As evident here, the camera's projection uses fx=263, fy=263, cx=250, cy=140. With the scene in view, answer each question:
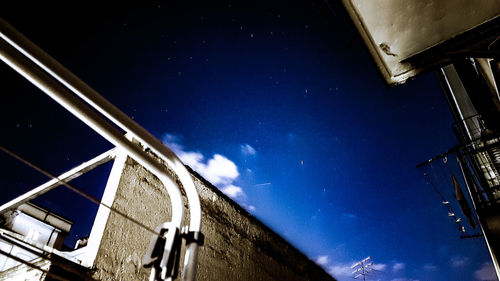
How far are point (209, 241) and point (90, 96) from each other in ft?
14.9

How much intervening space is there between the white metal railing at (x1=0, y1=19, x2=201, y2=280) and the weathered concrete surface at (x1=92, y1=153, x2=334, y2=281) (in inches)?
97.1

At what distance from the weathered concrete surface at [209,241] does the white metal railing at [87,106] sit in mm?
2467

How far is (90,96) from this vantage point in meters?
1.41

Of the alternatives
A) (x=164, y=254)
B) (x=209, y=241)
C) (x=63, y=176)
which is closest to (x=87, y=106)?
(x=164, y=254)

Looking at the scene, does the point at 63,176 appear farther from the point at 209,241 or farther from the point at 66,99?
the point at 66,99

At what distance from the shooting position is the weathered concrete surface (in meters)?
3.76

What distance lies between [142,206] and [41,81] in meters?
3.53

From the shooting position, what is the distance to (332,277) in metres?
9.41

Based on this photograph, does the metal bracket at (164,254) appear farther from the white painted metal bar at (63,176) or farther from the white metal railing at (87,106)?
the white painted metal bar at (63,176)

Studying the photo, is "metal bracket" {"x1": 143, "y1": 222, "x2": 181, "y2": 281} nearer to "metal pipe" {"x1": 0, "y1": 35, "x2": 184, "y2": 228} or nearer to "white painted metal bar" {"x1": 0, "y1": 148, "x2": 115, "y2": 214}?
"metal pipe" {"x1": 0, "y1": 35, "x2": 184, "y2": 228}

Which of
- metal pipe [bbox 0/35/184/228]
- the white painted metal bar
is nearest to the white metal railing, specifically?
metal pipe [bbox 0/35/184/228]

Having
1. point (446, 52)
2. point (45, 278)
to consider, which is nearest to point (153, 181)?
point (45, 278)

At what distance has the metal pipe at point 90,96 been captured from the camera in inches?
47.7

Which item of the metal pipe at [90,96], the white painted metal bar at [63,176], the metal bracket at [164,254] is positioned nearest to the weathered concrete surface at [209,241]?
the white painted metal bar at [63,176]
